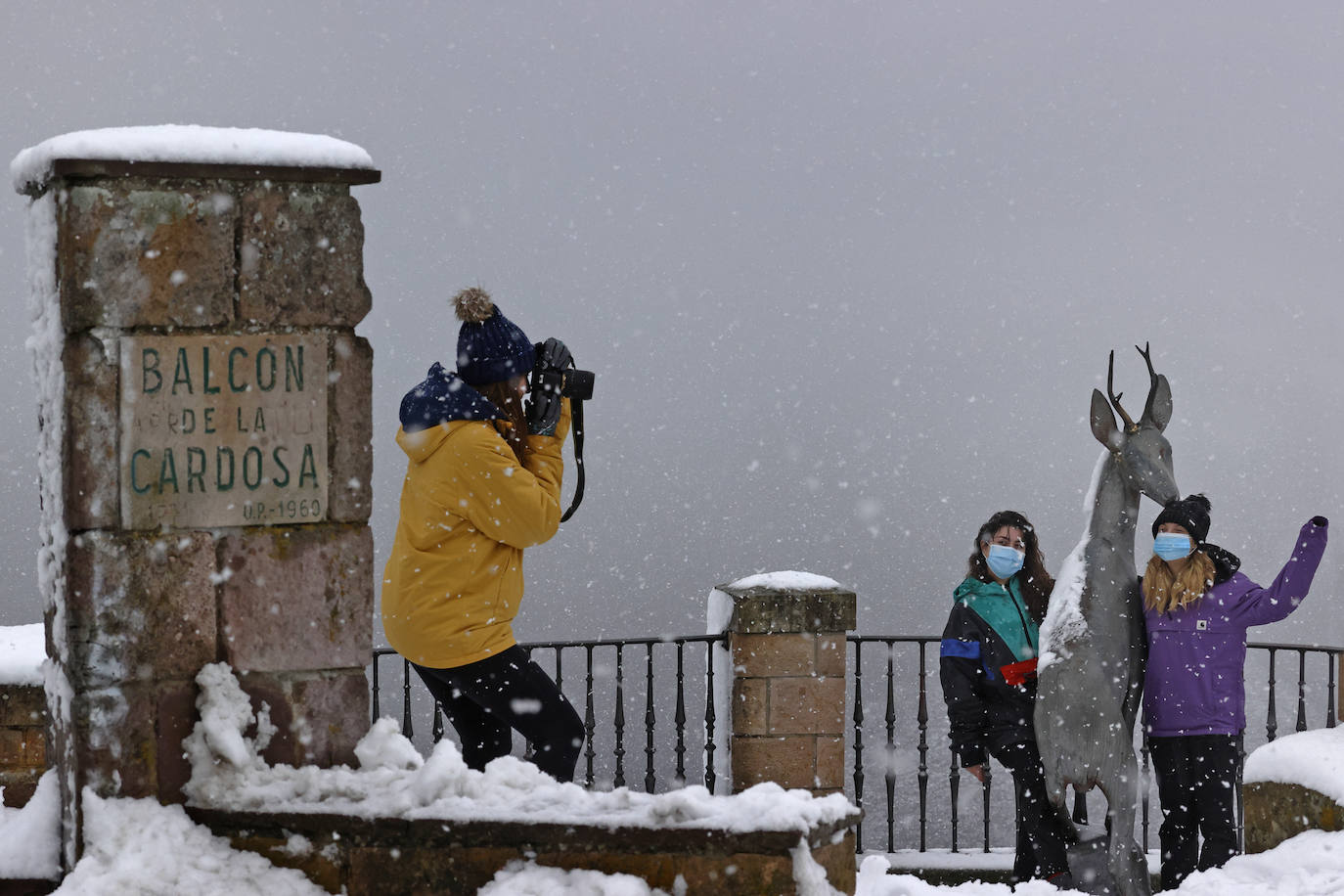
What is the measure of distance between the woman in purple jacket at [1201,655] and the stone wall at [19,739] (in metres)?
4.69

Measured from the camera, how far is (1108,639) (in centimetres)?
512

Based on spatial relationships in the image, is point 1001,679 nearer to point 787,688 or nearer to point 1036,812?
point 1036,812

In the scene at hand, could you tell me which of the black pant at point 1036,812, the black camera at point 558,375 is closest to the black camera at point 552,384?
the black camera at point 558,375

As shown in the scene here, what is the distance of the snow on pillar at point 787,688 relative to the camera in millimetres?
6500

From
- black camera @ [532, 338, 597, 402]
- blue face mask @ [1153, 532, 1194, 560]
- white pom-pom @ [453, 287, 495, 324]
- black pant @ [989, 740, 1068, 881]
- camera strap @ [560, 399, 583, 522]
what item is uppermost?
white pom-pom @ [453, 287, 495, 324]

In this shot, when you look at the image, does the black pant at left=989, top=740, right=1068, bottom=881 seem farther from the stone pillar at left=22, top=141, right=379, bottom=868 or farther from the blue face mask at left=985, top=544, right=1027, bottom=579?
the stone pillar at left=22, top=141, right=379, bottom=868

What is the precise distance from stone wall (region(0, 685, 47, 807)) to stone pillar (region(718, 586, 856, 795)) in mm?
3218

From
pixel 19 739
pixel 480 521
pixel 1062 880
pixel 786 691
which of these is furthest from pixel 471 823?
pixel 786 691

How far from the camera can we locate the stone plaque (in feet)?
11.1

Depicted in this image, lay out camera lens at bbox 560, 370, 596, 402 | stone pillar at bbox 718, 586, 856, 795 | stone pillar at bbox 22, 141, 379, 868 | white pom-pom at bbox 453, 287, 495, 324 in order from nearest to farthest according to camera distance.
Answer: stone pillar at bbox 22, 141, 379, 868, white pom-pom at bbox 453, 287, 495, 324, camera lens at bbox 560, 370, 596, 402, stone pillar at bbox 718, 586, 856, 795

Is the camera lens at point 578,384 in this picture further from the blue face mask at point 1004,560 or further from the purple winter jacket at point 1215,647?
the purple winter jacket at point 1215,647

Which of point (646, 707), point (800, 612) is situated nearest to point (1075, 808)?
point (800, 612)

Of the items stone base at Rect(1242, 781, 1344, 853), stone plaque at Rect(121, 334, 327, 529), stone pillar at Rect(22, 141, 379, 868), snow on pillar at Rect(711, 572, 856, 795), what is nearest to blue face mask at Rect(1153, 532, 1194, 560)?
stone base at Rect(1242, 781, 1344, 853)

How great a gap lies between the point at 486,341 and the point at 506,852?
150 centimetres
